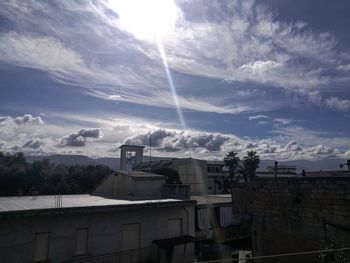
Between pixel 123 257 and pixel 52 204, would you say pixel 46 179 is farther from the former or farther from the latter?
pixel 123 257

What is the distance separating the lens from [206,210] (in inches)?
1236

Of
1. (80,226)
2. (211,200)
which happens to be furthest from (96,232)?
(211,200)

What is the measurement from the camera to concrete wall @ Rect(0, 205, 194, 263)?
13.8 m

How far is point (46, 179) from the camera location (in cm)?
4853

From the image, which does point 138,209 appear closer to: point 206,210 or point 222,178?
point 206,210

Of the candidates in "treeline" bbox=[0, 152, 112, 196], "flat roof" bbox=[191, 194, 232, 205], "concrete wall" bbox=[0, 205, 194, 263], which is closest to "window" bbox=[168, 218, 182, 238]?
"concrete wall" bbox=[0, 205, 194, 263]

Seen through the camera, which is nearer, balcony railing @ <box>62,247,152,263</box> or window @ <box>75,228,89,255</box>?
balcony railing @ <box>62,247,152,263</box>

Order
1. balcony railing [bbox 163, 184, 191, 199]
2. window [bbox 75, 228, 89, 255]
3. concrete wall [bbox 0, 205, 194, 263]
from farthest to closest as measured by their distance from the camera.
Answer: balcony railing [bbox 163, 184, 191, 199] < window [bbox 75, 228, 89, 255] < concrete wall [bbox 0, 205, 194, 263]

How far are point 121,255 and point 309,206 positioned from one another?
1021cm

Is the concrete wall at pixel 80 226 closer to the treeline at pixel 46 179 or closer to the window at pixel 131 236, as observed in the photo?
the window at pixel 131 236

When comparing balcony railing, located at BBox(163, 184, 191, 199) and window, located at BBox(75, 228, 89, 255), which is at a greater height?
balcony railing, located at BBox(163, 184, 191, 199)

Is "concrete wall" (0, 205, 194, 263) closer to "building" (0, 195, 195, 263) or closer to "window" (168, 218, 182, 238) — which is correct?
"building" (0, 195, 195, 263)

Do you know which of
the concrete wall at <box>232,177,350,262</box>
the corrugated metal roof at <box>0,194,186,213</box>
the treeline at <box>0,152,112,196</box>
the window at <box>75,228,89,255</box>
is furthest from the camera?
the treeline at <box>0,152,112,196</box>

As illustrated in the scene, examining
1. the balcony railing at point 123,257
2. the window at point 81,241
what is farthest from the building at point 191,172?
the window at point 81,241
